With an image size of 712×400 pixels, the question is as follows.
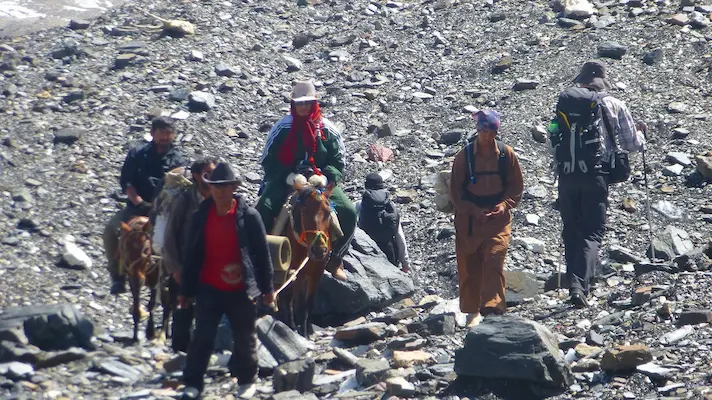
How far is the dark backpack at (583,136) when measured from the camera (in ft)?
32.9

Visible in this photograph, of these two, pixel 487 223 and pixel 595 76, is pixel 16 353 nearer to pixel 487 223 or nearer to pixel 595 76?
pixel 487 223

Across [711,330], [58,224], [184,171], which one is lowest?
[58,224]

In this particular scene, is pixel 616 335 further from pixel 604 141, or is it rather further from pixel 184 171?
pixel 184 171

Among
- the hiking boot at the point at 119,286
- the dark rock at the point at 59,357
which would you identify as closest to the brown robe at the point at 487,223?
the hiking boot at the point at 119,286

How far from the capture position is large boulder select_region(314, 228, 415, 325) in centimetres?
1064

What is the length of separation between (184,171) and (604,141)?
13.2 ft

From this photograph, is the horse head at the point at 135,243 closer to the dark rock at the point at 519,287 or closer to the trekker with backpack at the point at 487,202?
the trekker with backpack at the point at 487,202

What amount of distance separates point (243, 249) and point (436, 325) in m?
2.68

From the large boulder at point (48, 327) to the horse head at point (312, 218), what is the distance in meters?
1.93

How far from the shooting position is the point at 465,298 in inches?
384

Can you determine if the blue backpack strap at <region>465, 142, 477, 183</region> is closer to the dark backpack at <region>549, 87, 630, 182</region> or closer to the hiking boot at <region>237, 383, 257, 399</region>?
the dark backpack at <region>549, 87, 630, 182</region>

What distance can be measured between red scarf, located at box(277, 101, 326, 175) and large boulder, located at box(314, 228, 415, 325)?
136 cm

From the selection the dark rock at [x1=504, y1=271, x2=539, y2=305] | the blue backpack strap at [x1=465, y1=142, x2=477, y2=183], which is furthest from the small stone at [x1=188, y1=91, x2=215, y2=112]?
the blue backpack strap at [x1=465, y1=142, x2=477, y2=183]

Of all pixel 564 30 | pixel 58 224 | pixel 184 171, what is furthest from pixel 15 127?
Answer: pixel 564 30
